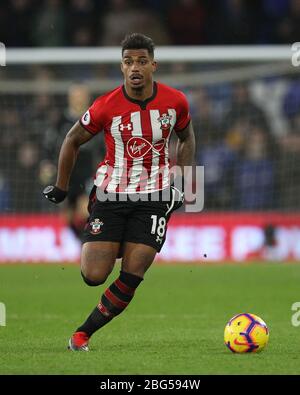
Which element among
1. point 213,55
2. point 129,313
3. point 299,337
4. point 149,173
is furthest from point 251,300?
point 213,55

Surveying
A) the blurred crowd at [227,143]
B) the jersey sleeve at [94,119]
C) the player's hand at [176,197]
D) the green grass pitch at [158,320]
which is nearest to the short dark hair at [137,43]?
the jersey sleeve at [94,119]

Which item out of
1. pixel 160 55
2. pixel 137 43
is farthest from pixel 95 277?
pixel 160 55

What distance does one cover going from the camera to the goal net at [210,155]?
15453mm

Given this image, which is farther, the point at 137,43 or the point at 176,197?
the point at 176,197

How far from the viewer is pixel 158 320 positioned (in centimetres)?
937

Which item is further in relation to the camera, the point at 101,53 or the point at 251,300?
the point at 101,53

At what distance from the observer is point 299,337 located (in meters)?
8.04

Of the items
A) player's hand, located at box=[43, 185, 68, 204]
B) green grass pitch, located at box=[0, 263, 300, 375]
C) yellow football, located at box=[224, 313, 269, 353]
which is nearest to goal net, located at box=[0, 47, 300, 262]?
green grass pitch, located at box=[0, 263, 300, 375]

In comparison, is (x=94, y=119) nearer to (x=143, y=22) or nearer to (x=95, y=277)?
(x=95, y=277)

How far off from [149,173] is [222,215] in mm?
8191

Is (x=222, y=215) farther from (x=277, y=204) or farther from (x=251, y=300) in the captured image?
(x=251, y=300)

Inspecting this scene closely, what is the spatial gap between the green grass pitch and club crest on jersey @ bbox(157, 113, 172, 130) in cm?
159

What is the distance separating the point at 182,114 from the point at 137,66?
0.55 metres

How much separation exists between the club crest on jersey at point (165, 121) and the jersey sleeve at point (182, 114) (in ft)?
0.34
